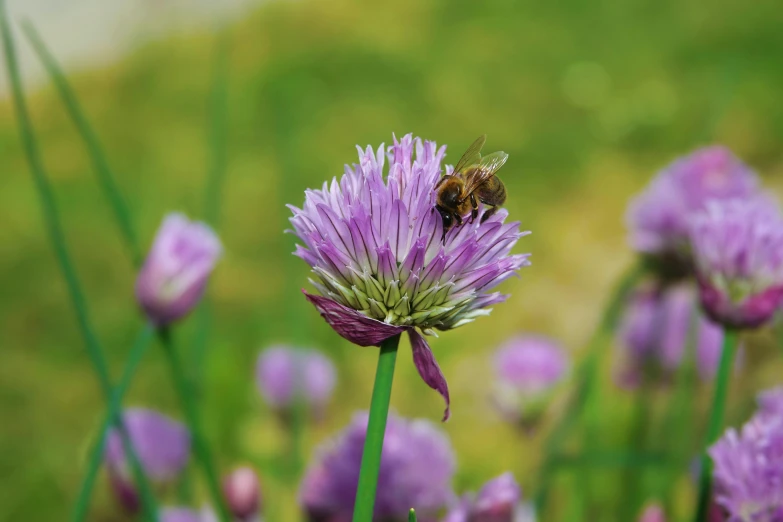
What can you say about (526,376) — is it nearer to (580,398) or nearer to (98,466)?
(580,398)

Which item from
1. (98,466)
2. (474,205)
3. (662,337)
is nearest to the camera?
(474,205)

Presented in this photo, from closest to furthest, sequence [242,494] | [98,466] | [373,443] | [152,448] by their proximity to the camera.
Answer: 1. [373,443]
2. [98,466]
3. [242,494]
4. [152,448]

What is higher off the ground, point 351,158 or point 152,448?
point 351,158

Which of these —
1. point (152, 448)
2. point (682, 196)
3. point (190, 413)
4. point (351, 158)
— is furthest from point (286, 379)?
point (351, 158)

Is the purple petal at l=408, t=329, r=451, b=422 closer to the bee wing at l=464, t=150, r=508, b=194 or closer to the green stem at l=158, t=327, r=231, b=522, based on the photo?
the bee wing at l=464, t=150, r=508, b=194

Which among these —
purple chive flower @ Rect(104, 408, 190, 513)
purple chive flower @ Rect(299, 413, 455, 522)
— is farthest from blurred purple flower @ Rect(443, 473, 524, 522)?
purple chive flower @ Rect(104, 408, 190, 513)

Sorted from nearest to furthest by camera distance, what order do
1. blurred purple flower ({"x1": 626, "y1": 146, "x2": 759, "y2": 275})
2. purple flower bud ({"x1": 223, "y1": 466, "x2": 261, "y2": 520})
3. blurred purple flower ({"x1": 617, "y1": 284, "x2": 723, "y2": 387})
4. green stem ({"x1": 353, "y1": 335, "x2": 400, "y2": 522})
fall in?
green stem ({"x1": 353, "y1": 335, "x2": 400, "y2": 522})
purple flower bud ({"x1": 223, "y1": 466, "x2": 261, "y2": 520})
blurred purple flower ({"x1": 626, "y1": 146, "x2": 759, "y2": 275})
blurred purple flower ({"x1": 617, "y1": 284, "x2": 723, "y2": 387})

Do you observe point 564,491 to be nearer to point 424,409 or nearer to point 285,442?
point 424,409

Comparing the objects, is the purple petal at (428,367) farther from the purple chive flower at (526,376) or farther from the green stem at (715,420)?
the purple chive flower at (526,376)
